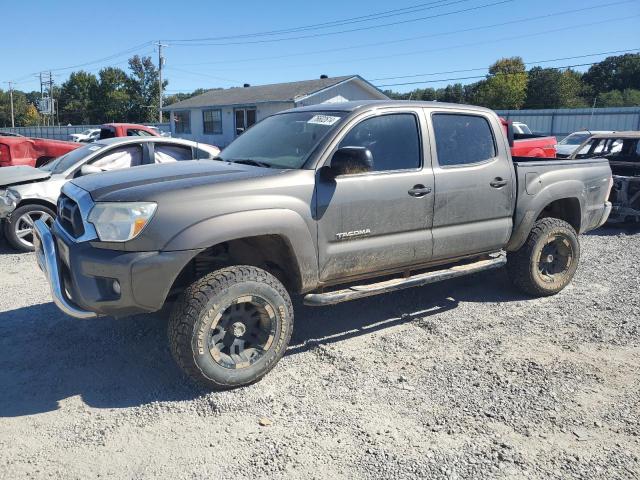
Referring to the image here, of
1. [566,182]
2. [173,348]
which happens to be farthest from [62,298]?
[566,182]

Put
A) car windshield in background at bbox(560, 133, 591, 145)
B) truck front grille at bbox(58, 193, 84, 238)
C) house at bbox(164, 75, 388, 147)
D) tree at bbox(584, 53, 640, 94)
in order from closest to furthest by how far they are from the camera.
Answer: truck front grille at bbox(58, 193, 84, 238), car windshield in background at bbox(560, 133, 591, 145), house at bbox(164, 75, 388, 147), tree at bbox(584, 53, 640, 94)

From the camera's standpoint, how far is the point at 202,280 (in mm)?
3635

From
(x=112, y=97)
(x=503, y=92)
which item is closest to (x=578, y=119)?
(x=503, y=92)

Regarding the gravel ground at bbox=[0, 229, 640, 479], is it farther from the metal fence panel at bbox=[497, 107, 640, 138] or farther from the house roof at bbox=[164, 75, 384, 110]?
the house roof at bbox=[164, 75, 384, 110]

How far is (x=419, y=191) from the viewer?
4.44 m

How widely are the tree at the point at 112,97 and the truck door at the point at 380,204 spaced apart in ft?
242

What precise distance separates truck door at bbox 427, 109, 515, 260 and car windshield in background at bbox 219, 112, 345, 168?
39.4 inches

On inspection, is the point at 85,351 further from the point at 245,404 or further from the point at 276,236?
the point at 276,236

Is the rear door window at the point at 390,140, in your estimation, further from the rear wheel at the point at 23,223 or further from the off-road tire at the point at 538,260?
the rear wheel at the point at 23,223

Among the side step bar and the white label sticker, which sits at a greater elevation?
the white label sticker

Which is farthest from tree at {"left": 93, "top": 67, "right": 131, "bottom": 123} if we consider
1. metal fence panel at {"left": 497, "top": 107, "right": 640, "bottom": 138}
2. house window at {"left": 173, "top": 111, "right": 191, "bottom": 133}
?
metal fence panel at {"left": 497, "top": 107, "right": 640, "bottom": 138}

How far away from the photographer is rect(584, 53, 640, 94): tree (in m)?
69.1

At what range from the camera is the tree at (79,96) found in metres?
77.6

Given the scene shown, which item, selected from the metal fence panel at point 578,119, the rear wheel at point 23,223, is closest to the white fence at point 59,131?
the metal fence panel at point 578,119
